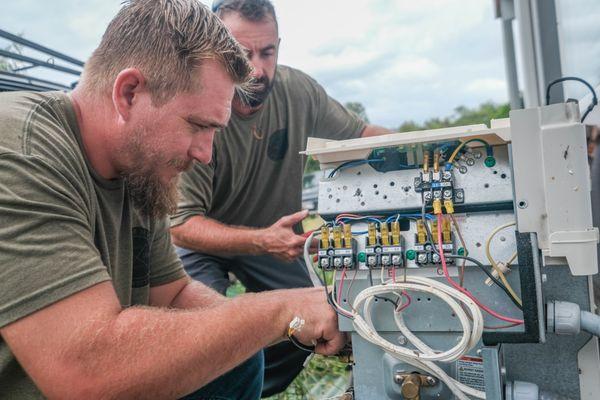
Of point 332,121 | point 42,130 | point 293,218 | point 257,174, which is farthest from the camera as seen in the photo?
point 332,121

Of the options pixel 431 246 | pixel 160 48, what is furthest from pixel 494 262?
pixel 160 48

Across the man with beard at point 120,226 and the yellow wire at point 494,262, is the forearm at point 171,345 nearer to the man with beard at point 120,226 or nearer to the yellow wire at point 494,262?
the man with beard at point 120,226

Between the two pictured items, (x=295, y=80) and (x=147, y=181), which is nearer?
(x=147, y=181)

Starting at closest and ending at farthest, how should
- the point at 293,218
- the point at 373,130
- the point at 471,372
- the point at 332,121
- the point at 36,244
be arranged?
the point at 36,244, the point at 471,372, the point at 293,218, the point at 373,130, the point at 332,121

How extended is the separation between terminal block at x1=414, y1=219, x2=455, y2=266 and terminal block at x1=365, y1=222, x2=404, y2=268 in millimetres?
44

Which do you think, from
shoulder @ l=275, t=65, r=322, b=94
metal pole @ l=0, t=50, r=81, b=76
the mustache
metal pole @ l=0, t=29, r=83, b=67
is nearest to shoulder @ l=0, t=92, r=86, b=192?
the mustache

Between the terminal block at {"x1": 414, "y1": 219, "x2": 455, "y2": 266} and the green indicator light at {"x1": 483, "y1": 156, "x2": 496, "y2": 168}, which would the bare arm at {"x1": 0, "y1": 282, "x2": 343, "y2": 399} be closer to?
the terminal block at {"x1": 414, "y1": 219, "x2": 455, "y2": 266}

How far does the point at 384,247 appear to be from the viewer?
4.22ft

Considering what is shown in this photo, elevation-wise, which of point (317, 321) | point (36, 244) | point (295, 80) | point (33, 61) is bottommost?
point (317, 321)

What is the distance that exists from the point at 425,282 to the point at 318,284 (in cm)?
40

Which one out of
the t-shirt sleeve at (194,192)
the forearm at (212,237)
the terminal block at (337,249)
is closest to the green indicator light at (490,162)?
the terminal block at (337,249)

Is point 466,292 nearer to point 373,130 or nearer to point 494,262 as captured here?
point 494,262

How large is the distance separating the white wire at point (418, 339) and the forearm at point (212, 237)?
2.96 feet

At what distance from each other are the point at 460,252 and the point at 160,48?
878 millimetres
